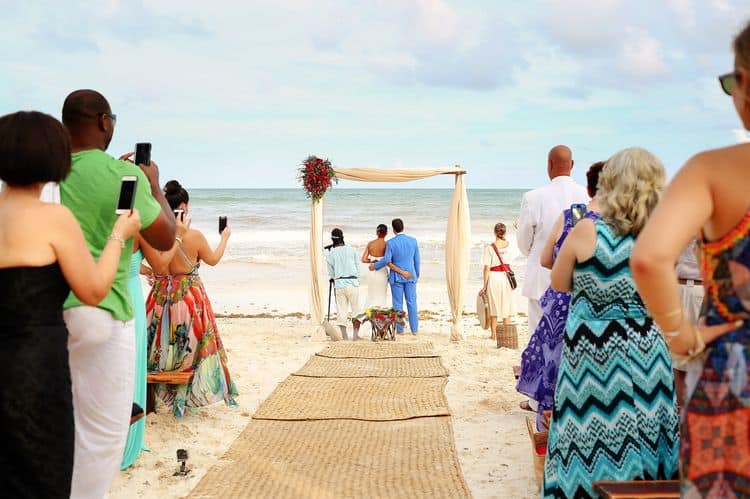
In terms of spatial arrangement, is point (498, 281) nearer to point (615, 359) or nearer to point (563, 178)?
point (563, 178)

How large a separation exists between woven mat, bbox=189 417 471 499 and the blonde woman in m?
3.15

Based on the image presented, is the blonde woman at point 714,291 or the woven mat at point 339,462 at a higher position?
the blonde woman at point 714,291

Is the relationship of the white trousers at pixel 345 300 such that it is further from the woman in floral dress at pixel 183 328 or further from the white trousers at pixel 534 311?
the white trousers at pixel 534 311

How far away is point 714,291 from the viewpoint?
198cm

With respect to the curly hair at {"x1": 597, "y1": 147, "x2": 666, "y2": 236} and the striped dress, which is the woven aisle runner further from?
the curly hair at {"x1": 597, "y1": 147, "x2": 666, "y2": 236}

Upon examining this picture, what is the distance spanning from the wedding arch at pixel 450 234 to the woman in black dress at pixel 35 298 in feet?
29.4

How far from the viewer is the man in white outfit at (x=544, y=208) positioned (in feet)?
20.1

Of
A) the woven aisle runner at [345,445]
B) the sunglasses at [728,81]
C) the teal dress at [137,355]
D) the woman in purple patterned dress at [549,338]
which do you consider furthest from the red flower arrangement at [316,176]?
the sunglasses at [728,81]

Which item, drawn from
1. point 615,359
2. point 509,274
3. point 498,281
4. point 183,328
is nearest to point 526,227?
point 615,359

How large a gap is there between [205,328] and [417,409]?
2028 mm

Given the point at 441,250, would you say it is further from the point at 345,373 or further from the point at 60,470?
the point at 60,470

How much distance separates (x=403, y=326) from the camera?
12547 mm

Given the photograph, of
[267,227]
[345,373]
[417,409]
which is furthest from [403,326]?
[267,227]

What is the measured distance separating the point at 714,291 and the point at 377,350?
29.5 feet
